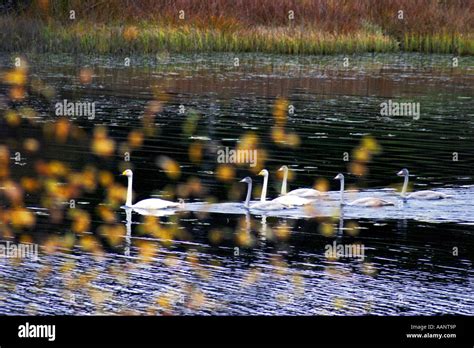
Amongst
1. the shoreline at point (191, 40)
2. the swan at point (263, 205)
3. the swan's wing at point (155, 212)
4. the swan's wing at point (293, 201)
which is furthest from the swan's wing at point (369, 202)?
the shoreline at point (191, 40)

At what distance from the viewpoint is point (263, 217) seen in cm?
2120

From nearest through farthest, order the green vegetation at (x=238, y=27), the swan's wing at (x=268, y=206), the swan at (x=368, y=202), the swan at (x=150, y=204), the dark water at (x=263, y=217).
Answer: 1. the dark water at (x=263, y=217)
2. the swan at (x=150, y=204)
3. the swan's wing at (x=268, y=206)
4. the swan at (x=368, y=202)
5. the green vegetation at (x=238, y=27)

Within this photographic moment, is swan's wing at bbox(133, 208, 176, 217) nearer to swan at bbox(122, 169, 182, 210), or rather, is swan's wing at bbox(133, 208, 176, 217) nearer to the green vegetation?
swan at bbox(122, 169, 182, 210)

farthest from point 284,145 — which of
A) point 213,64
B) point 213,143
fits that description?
point 213,64

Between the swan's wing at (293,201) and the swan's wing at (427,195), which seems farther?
the swan's wing at (427,195)

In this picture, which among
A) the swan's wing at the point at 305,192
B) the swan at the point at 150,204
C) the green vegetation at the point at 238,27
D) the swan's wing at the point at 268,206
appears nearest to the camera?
the swan at the point at 150,204

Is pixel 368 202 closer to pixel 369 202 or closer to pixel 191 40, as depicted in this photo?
pixel 369 202

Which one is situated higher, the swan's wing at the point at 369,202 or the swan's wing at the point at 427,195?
the swan's wing at the point at 427,195

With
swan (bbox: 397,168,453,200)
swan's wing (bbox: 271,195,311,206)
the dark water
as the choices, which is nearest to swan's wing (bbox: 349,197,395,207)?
the dark water

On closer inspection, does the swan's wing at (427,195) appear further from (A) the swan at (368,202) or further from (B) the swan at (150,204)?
(B) the swan at (150,204)

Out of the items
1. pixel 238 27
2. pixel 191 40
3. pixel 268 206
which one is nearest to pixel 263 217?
pixel 268 206

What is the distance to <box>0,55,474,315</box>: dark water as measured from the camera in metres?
16.1

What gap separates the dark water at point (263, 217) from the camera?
16.1 meters
